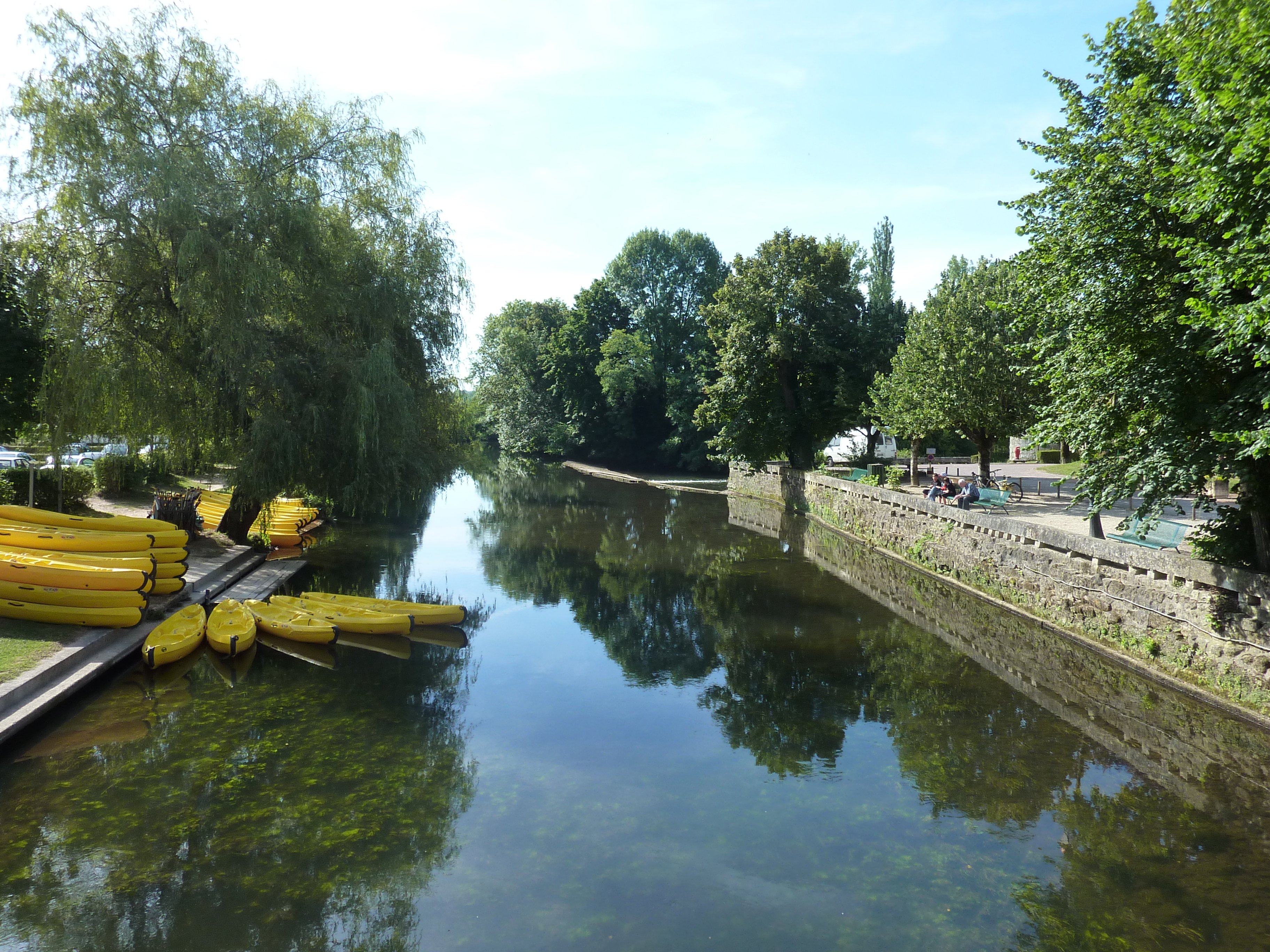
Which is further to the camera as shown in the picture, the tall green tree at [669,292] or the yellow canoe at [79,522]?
the tall green tree at [669,292]

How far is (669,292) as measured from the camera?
6031 centimetres

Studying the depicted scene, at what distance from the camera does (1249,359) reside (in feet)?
35.6

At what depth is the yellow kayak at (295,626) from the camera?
47.8 feet

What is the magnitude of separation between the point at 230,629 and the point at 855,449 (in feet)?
130

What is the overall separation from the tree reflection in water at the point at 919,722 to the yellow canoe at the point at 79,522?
8068 mm

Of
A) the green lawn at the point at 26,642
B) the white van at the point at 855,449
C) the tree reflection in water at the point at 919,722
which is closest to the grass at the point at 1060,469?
the white van at the point at 855,449

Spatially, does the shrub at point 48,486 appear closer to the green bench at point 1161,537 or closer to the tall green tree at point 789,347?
the green bench at point 1161,537

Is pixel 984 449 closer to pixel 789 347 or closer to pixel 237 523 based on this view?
pixel 789 347

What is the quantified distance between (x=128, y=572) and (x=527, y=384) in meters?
56.3

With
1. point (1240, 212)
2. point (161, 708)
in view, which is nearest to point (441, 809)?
point (161, 708)

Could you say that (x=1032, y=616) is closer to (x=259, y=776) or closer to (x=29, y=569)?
(x=259, y=776)

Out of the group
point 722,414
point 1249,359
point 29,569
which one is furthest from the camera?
point 722,414

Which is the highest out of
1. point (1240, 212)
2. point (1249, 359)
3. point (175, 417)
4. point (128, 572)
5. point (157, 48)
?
point (157, 48)

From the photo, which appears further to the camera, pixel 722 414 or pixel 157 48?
pixel 722 414
